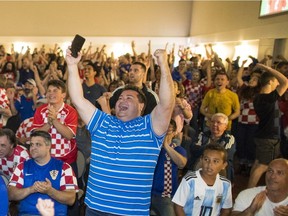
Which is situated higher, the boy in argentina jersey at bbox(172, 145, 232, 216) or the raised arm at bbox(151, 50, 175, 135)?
the raised arm at bbox(151, 50, 175, 135)

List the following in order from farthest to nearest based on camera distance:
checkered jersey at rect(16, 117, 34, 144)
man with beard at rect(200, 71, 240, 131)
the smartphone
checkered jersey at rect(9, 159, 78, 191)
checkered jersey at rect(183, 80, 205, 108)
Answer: checkered jersey at rect(183, 80, 205, 108), man with beard at rect(200, 71, 240, 131), checkered jersey at rect(16, 117, 34, 144), checkered jersey at rect(9, 159, 78, 191), the smartphone

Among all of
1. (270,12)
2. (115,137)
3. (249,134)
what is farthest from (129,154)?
(270,12)

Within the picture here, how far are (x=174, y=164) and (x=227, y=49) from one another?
29.1 ft

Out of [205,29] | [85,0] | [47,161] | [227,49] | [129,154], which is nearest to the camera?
[129,154]

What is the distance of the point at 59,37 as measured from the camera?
1523cm

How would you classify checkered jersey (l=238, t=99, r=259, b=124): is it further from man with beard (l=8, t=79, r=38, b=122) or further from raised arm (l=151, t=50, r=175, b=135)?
raised arm (l=151, t=50, r=175, b=135)

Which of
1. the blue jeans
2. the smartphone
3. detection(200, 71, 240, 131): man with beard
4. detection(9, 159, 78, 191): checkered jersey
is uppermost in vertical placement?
the smartphone

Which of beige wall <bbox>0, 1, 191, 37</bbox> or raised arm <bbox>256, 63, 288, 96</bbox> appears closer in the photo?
raised arm <bbox>256, 63, 288, 96</bbox>

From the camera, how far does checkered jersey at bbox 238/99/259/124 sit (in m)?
4.91

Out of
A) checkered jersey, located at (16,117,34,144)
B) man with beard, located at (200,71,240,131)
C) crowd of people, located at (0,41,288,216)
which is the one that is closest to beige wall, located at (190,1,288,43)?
Answer: man with beard, located at (200,71,240,131)

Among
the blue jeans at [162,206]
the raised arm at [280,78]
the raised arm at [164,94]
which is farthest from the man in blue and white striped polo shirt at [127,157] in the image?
Result: the raised arm at [280,78]

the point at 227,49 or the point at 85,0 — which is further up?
the point at 85,0

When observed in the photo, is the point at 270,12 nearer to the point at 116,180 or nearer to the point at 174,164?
the point at 174,164

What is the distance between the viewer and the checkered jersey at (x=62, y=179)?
2.55 meters
